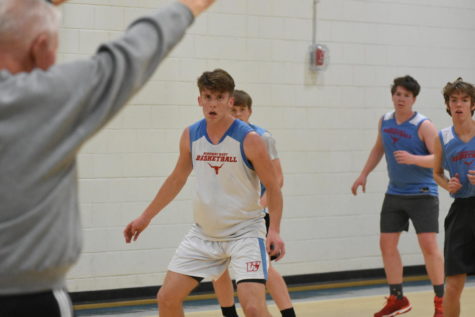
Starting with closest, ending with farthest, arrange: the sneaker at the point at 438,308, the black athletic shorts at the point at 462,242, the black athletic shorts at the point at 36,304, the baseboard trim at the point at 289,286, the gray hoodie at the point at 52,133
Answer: the gray hoodie at the point at 52,133 → the black athletic shorts at the point at 36,304 → the black athletic shorts at the point at 462,242 → the sneaker at the point at 438,308 → the baseboard trim at the point at 289,286

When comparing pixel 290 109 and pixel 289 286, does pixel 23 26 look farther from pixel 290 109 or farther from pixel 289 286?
pixel 289 286

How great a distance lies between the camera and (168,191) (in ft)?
15.3

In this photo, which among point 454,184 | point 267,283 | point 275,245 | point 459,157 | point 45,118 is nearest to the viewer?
point 45,118

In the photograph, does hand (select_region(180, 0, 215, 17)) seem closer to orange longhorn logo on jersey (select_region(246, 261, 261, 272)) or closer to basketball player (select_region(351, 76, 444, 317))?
orange longhorn logo on jersey (select_region(246, 261, 261, 272))

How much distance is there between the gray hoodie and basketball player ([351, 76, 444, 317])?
15.8 feet

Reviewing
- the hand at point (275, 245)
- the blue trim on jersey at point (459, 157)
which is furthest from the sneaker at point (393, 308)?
the hand at point (275, 245)

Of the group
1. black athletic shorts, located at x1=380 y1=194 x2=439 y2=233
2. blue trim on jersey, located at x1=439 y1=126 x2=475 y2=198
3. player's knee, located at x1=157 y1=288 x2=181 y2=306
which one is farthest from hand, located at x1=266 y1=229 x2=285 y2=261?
black athletic shorts, located at x1=380 y1=194 x2=439 y2=233

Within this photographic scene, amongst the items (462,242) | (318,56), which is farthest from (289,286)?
(462,242)

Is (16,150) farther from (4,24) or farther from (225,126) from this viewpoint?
(225,126)

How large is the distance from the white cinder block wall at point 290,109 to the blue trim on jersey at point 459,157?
262 centimetres

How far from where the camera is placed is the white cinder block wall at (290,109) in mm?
6820

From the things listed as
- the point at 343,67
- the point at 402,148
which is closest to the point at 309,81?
the point at 343,67

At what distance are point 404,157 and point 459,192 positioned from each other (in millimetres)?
998

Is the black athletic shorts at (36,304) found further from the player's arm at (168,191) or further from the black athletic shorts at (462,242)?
the black athletic shorts at (462,242)
